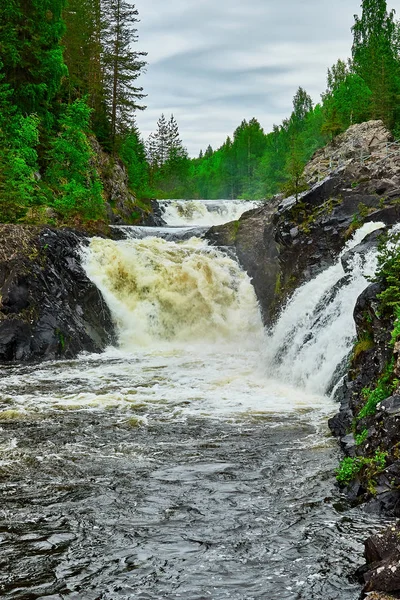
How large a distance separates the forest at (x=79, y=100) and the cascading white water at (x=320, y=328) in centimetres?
569

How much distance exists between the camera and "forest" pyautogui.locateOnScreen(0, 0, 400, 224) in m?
26.0

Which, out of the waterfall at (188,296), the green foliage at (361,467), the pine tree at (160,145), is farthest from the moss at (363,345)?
the pine tree at (160,145)

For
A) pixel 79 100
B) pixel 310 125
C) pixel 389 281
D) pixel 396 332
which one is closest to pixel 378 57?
pixel 310 125

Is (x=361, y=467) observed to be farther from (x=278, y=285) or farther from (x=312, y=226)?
(x=278, y=285)

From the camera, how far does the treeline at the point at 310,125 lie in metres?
43.1

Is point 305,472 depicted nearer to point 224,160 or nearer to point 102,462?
point 102,462

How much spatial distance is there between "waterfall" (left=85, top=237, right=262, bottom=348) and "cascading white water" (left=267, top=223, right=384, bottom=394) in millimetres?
5036

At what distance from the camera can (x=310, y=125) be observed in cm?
7875

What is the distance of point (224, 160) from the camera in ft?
350

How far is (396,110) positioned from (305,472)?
40754mm

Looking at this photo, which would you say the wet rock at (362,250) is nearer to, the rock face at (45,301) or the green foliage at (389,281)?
the green foliage at (389,281)

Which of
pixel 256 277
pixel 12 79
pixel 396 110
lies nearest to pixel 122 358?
pixel 256 277

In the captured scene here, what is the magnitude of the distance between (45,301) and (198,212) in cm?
2757

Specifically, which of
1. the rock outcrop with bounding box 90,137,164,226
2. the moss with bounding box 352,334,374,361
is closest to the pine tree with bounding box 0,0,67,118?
the rock outcrop with bounding box 90,137,164,226
